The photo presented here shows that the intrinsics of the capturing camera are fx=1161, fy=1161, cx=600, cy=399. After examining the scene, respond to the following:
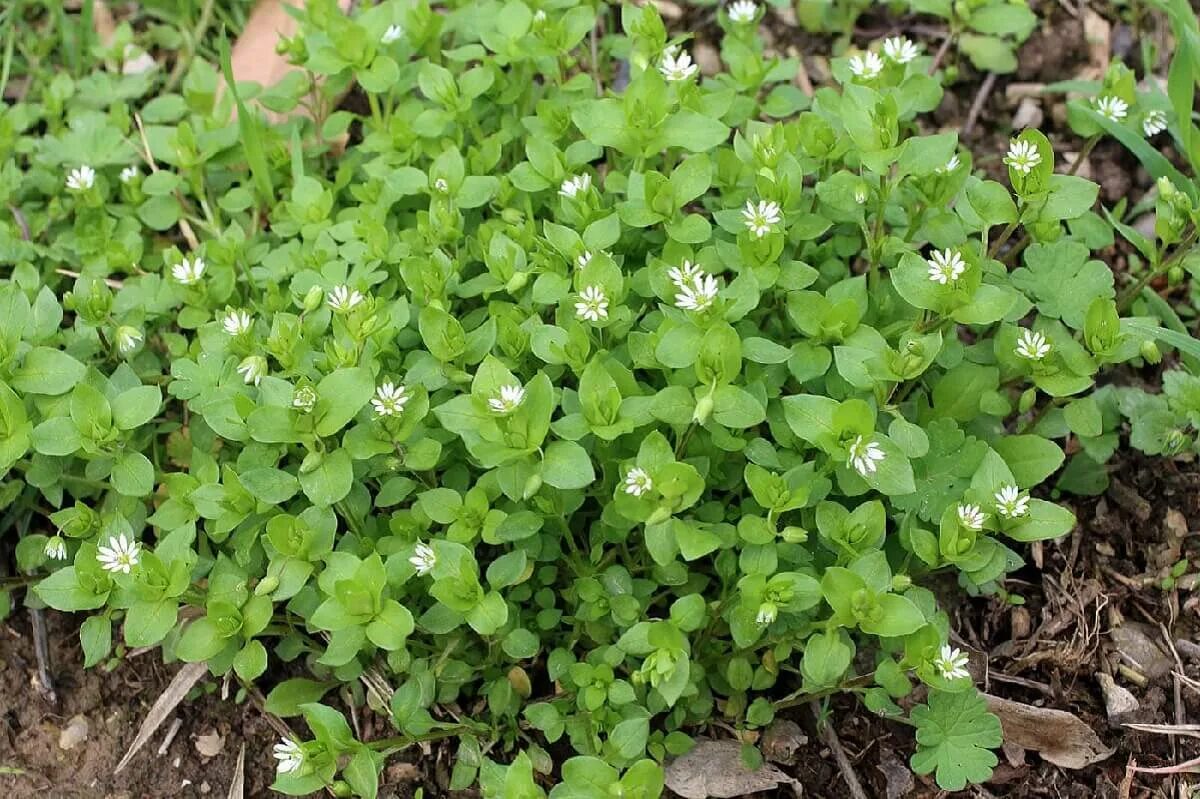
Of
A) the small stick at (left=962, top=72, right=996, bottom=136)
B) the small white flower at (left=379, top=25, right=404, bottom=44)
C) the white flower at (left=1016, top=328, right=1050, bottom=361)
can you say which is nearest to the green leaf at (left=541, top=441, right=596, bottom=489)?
the white flower at (left=1016, top=328, right=1050, bottom=361)

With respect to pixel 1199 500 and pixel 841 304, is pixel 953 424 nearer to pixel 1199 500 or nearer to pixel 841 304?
pixel 841 304

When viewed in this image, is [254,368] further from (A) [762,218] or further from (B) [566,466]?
(A) [762,218]

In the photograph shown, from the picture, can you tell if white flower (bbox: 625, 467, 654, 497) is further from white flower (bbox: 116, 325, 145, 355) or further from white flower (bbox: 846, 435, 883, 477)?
white flower (bbox: 116, 325, 145, 355)

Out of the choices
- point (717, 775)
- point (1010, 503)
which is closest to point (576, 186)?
point (1010, 503)

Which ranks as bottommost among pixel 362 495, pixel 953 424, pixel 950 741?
pixel 950 741

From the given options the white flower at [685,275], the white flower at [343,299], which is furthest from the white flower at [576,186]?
the white flower at [343,299]

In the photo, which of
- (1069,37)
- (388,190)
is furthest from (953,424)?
(1069,37)
